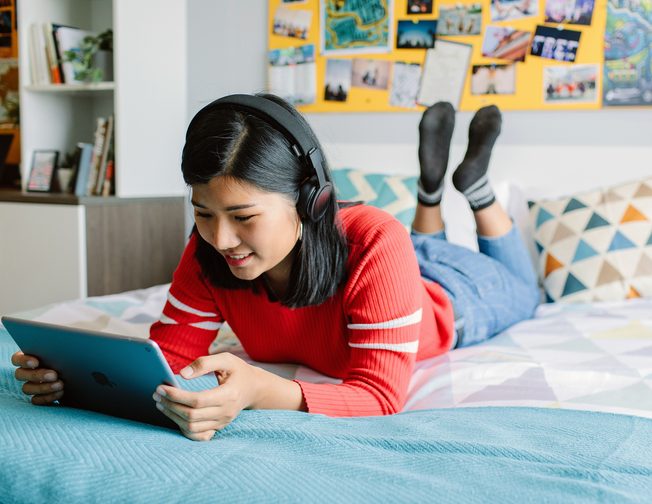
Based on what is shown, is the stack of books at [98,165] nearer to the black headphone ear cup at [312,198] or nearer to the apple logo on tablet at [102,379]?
the black headphone ear cup at [312,198]

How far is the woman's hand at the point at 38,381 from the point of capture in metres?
0.86

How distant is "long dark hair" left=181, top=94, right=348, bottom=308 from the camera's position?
3.05 ft

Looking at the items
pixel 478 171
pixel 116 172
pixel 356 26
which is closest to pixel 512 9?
pixel 356 26

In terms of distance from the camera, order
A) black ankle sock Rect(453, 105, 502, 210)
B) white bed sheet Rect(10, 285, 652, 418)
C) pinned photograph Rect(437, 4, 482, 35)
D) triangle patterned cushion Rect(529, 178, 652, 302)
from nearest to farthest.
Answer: white bed sheet Rect(10, 285, 652, 418)
black ankle sock Rect(453, 105, 502, 210)
triangle patterned cushion Rect(529, 178, 652, 302)
pinned photograph Rect(437, 4, 482, 35)

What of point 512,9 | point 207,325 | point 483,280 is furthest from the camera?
point 512,9

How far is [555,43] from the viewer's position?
2.22 meters

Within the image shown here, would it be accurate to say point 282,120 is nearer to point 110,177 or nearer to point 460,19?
point 460,19

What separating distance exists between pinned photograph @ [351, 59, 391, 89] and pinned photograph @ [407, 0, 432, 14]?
185 millimetres

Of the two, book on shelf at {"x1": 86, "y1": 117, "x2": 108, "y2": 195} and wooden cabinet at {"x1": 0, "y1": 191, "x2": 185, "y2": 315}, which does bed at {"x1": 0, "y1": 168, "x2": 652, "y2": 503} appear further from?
book on shelf at {"x1": 86, "y1": 117, "x2": 108, "y2": 195}

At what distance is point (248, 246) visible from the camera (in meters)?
0.96

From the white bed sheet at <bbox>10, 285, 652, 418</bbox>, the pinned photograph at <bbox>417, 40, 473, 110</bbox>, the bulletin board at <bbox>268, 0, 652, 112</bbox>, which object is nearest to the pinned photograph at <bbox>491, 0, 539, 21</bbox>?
the bulletin board at <bbox>268, 0, 652, 112</bbox>

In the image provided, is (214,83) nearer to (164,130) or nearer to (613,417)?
(164,130)

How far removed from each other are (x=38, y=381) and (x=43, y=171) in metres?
1.99

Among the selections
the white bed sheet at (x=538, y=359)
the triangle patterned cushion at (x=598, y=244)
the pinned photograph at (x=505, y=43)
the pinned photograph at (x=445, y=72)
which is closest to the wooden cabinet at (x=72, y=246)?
the white bed sheet at (x=538, y=359)
